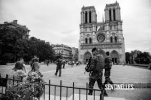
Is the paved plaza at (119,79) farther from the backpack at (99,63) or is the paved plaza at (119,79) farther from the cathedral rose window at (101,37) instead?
the cathedral rose window at (101,37)

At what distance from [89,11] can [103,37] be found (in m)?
14.0

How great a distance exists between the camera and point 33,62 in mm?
7660

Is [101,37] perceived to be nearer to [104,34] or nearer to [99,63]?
[104,34]

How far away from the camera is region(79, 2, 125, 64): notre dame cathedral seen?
6675 centimetres

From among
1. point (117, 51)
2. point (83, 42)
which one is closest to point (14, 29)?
point (83, 42)

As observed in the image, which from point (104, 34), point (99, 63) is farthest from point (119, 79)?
point (104, 34)

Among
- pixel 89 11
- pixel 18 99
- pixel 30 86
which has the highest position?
pixel 89 11

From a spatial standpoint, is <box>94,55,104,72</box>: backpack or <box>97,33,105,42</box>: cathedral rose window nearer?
<box>94,55,104,72</box>: backpack

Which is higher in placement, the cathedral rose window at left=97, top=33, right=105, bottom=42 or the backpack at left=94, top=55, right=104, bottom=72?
the cathedral rose window at left=97, top=33, right=105, bottom=42

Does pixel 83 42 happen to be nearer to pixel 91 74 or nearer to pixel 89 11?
pixel 89 11

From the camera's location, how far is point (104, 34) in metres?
69.8

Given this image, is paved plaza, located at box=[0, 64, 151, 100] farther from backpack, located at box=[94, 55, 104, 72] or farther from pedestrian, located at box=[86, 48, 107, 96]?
backpack, located at box=[94, 55, 104, 72]

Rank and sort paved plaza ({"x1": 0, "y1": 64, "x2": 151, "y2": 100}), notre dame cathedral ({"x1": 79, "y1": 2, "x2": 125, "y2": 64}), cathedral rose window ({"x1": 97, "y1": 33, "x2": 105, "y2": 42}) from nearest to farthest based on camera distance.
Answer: paved plaza ({"x1": 0, "y1": 64, "x2": 151, "y2": 100}) → notre dame cathedral ({"x1": 79, "y1": 2, "x2": 125, "y2": 64}) → cathedral rose window ({"x1": 97, "y1": 33, "x2": 105, "y2": 42})

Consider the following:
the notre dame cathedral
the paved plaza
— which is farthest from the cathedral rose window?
the paved plaza
